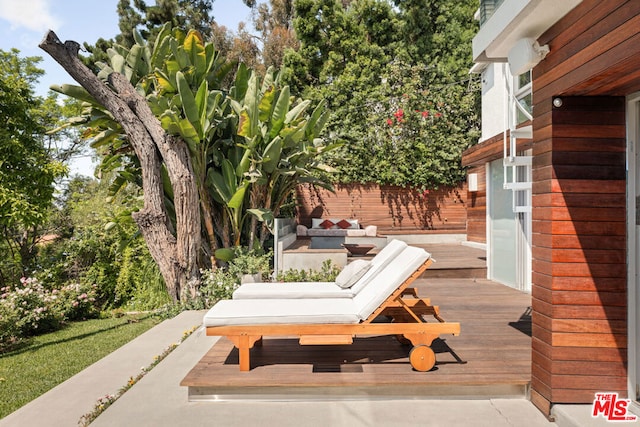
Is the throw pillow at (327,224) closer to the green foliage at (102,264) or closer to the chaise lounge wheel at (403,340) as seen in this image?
the green foliage at (102,264)

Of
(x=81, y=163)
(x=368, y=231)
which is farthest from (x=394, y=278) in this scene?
(x=81, y=163)

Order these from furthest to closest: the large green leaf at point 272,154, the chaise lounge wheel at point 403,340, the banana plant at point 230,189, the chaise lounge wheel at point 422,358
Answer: the large green leaf at point 272,154
the banana plant at point 230,189
the chaise lounge wheel at point 403,340
the chaise lounge wheel at point 422,358

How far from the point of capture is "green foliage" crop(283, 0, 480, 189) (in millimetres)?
15289

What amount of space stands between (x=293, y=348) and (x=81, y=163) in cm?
2063

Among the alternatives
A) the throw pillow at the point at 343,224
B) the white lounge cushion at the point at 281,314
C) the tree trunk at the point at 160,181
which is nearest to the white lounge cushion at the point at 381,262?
the white lounge cushion at the point at 281,314

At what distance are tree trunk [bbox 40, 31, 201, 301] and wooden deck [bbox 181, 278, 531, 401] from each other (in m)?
3.21

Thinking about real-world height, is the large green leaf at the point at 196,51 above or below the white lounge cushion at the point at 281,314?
above

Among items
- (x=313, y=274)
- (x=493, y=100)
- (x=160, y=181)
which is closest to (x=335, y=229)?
(x=313, y=274)

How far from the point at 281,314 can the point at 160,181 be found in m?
4.66

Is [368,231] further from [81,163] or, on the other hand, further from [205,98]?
[81,163]

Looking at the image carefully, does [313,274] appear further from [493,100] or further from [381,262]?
[493,100]

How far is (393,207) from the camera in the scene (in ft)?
50.3

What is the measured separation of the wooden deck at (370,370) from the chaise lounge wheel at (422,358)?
0.06m

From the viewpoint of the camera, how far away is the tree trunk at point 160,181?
7.41 meters
